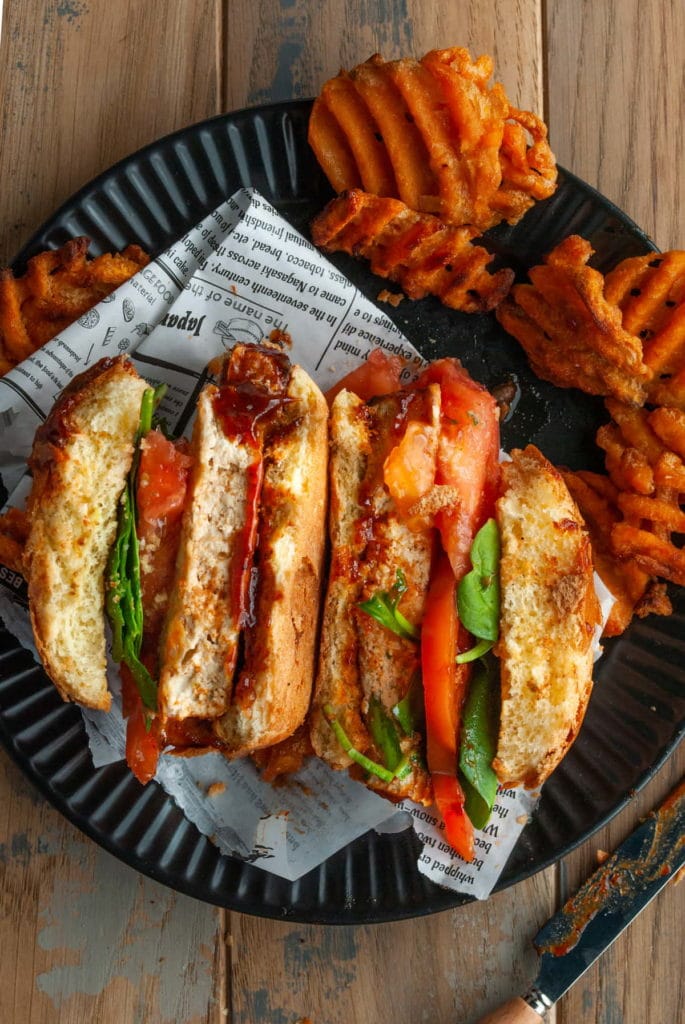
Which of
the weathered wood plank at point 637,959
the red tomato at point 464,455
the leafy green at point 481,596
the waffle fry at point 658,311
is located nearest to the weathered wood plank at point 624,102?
the waffle fry at point 658,311

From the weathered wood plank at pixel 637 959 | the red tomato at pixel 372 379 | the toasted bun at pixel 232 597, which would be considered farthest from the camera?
the weathered wood plank at pixel 637 959

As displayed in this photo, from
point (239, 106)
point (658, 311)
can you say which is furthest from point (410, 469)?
point (239, 106)

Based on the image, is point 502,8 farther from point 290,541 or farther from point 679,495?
point 290,541

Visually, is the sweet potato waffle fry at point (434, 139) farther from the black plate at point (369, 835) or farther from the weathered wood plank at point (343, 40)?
the weathered wood plank at point (343, 40)

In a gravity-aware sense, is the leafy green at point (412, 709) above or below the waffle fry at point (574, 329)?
below

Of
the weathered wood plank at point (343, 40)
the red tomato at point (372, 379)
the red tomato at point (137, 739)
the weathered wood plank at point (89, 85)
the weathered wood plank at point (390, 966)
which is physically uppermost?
the weathered wood plank at point (343, 40)

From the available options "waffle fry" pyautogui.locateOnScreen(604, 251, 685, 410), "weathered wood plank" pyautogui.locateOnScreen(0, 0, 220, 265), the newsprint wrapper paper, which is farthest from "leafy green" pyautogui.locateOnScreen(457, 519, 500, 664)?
"weathered wood plank" pyautogui.locateOnScreen(0, 0, 220, 265)
